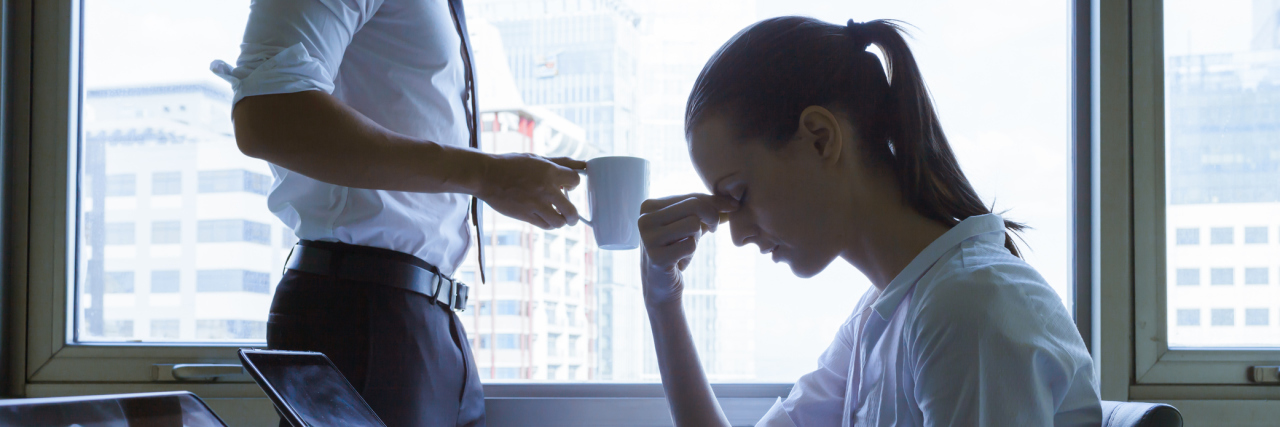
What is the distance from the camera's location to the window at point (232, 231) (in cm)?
177

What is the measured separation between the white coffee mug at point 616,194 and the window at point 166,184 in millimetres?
1249

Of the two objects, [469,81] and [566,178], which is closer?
[566,178]

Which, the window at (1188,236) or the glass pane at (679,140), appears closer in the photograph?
the window at (1188,236)

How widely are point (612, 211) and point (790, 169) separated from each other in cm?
22

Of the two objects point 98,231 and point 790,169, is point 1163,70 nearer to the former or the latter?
point 790,169

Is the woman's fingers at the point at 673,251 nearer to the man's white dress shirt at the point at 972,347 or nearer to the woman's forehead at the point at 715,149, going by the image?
the woman's forehead at the point at 715,149

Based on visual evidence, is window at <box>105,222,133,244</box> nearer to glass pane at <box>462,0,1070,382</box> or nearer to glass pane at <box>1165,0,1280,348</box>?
glass pane at <box>462,0,1070,382</box>

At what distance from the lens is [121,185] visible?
71.1 inches

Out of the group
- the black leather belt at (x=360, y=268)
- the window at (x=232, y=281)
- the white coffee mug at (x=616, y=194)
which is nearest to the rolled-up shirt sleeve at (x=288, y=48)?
the black leather belt at (x=360, y=268)

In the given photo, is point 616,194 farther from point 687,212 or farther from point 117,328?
point 117,328

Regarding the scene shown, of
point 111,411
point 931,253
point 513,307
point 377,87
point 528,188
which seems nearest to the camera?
point 111,411

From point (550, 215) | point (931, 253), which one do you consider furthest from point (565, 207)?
point (931, 253)

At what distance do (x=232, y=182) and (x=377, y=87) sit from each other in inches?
35.3

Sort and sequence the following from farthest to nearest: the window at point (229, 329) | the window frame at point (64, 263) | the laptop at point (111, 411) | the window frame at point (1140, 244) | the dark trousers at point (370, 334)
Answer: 1. the window at point (229, 329)
2. the window frame at point (64, 263)
3. the window frame at point (1140, 244)
4. the dark trousers at point (370, 334)
5. the laptop at point (111, 411)
